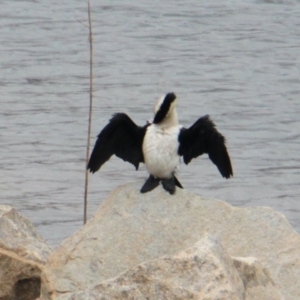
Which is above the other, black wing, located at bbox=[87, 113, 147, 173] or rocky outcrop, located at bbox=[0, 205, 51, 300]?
black wing, located at bbox=[87, 113, 147, 173]

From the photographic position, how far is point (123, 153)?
6.29m

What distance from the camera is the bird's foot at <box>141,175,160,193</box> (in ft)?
18.9

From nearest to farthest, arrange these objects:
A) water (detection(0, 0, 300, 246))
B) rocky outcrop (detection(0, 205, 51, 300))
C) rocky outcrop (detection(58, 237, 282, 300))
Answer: rocky outcrop (detection(58, 237, 282, 300)) → rocky outcrop (detection(0, 205, 51, 300)) → water (detection(0, 0, 300, 246))

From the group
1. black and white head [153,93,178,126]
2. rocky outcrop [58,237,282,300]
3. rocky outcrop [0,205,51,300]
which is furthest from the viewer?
black and white head [153,93,178,126]

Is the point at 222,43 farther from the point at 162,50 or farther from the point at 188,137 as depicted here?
the point at 188,137

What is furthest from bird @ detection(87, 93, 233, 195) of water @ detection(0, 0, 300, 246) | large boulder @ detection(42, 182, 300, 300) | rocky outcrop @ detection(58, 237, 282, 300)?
water @ detection(0, 0, 300, 246)

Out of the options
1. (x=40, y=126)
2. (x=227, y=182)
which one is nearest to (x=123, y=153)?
(x=227, y=182)

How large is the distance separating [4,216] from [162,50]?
316 inches

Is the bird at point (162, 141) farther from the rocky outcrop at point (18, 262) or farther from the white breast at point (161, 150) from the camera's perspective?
the rocky outcrop at point (18, 262)

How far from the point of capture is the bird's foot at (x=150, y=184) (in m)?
5.76

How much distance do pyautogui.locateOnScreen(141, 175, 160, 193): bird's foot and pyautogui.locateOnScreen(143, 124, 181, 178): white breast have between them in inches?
2.4

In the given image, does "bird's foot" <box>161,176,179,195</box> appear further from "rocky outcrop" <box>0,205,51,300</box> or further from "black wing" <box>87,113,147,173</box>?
"rocky outcrop" <box>0,205,51,300</box>

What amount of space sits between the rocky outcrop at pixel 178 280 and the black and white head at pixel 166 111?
1710mm

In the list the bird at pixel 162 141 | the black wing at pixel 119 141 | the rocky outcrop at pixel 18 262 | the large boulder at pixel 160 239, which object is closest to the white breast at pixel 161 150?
the bird at pixel 162 141
